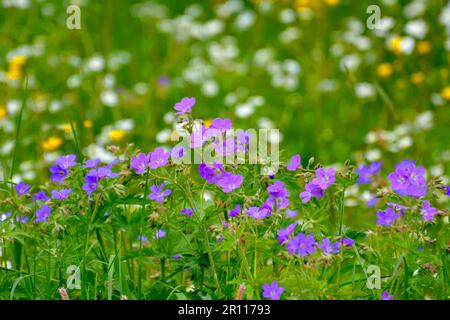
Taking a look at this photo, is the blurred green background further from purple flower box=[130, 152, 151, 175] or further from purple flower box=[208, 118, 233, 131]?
purple flower box=[208, 118, 233, 131]

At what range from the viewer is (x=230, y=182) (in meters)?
1.86

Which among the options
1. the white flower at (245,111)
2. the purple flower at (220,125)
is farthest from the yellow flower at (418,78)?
the purple flower at (220,125)

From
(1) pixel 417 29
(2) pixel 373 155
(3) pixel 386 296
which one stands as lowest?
(3) pixel 386 296

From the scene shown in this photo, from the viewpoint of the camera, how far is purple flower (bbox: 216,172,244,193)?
1.84 metres

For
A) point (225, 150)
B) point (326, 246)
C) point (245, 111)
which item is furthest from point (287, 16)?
point (326, 246)

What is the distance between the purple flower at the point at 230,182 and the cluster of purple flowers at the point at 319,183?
0.15m

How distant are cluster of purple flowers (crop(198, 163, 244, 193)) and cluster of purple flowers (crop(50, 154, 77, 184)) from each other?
13.1 inches

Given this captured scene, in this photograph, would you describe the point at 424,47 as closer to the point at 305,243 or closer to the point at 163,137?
the point at 163,137

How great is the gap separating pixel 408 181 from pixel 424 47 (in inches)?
94.8

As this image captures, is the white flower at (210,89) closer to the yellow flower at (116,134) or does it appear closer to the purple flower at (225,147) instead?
the yellow flower at (116,134)

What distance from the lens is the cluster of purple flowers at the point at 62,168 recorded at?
2006 millimetres

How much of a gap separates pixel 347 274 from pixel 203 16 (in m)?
3.32
